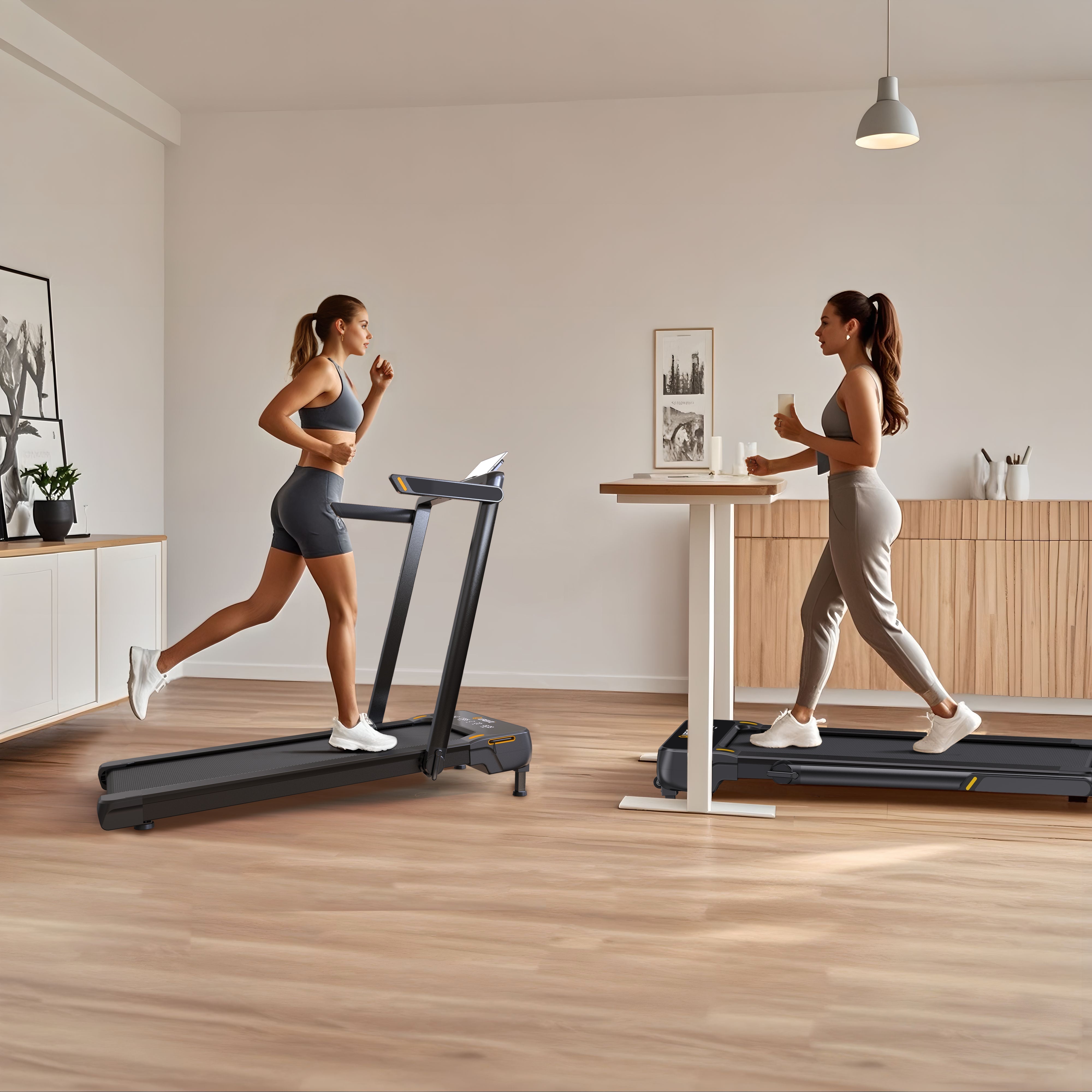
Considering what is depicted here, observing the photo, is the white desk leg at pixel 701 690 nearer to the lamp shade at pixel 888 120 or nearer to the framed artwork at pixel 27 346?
the lamp shade at pixel 888 120

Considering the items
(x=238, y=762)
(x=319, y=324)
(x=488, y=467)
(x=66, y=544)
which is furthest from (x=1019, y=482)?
(x=66, y=544)

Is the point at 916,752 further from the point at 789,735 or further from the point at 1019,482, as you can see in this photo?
the point at 1019,482

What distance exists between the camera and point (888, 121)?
3.91 meters

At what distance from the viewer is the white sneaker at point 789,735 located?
3549mm

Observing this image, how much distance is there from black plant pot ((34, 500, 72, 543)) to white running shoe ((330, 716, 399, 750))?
1589 mm

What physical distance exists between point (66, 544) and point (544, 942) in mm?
2733

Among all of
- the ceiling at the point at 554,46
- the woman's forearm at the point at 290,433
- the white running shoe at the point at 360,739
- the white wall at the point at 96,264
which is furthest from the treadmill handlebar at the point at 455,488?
the white wall at the point at 96,264

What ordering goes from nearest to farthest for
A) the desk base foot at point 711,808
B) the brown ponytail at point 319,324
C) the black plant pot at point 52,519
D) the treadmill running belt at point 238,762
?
the treadmill running belt at point 238,762 → the desk base foot at point 711,808 → the brown ponytail at point 319,324 → the black plant pot at point 52,519

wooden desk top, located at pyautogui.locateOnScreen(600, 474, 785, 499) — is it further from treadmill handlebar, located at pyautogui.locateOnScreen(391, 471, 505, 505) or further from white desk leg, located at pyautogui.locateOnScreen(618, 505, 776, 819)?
treadmill handlebar, located at pyautogui.locateOnScreen(391, 471, 505, 505)

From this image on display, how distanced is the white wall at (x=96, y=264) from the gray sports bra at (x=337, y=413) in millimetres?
1981

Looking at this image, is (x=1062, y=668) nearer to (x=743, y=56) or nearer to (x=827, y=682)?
(x=827, y=682)

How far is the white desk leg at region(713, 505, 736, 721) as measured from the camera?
391 cm

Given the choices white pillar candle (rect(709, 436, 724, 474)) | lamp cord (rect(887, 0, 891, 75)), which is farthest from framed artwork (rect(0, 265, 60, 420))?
lamp cord (rect(887, 0, 891, 75))

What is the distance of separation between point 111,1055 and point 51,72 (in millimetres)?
4354
